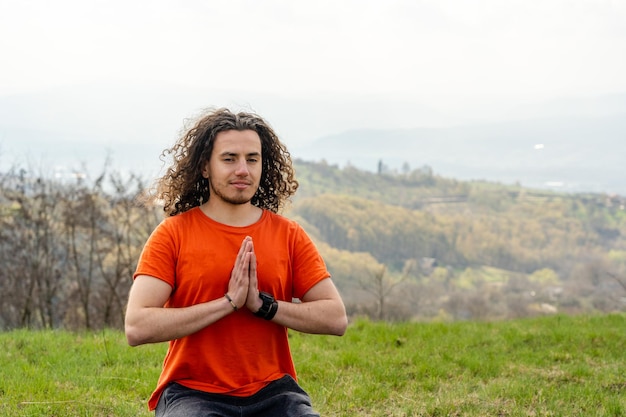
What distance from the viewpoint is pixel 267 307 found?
3.25 meters

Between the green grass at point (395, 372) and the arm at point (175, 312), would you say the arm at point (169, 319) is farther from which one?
the green grass at point (395, 372)

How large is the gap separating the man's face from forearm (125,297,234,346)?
63 centimetres

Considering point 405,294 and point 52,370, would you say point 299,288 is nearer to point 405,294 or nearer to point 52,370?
point 52,370

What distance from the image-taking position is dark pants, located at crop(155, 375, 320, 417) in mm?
3213

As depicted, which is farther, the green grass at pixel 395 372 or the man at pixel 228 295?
the green grass at pixel 395 372

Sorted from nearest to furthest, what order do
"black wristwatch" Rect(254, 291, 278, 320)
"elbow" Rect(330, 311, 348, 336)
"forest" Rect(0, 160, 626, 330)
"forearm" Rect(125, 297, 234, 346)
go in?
"forearm" Rect(125, 297, 234, 346) → "black wristwatch" Rect(254, 291, 278, 320) → "elbow" Rect(330, 311, 348, 336) → "forest" Rect(0, 160, 626, 330)

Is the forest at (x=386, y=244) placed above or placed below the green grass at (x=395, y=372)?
below

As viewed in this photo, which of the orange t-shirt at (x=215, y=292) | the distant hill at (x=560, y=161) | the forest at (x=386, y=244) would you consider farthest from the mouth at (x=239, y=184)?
the distant hill at (x=560, y=161)

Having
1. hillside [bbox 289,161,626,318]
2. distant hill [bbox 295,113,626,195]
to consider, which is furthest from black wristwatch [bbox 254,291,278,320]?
distant hill [bbox 295,113,626,195]

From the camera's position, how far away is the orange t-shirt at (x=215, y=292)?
10.8 ft

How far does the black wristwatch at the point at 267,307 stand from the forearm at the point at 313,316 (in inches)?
1.1

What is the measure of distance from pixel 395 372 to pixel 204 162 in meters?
3.95

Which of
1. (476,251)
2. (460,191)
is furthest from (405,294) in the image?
(460,191)

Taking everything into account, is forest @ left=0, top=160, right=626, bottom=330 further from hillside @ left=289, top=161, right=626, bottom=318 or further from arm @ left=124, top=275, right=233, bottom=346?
arm @ left=124, top=275, right=233, bottom=346
